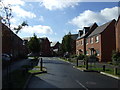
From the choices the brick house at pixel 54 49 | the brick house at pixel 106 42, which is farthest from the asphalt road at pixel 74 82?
the brick house at pixel 54 49

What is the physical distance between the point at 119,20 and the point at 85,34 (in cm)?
2216

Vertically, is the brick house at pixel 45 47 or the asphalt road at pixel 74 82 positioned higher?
the brick house at pixel 45 47

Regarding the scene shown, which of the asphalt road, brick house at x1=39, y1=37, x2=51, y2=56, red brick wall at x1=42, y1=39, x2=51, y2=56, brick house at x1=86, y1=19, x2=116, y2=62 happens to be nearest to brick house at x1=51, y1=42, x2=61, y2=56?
brick house at x1=39, y1=37, x2=51, y2=56

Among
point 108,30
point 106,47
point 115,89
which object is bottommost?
point 115,89

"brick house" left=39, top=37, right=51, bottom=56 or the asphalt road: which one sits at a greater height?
"brick house" left=39, top=37, right=51, bottom=56

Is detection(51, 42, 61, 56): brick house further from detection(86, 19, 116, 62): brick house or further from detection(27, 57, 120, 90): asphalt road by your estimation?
detection(27, 57, 120, 90): asphalt road

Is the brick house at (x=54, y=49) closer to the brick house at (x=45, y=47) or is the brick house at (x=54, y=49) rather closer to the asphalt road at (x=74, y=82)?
the brick house at (x=45, y=47)

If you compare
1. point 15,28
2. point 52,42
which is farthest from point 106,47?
point 52,42

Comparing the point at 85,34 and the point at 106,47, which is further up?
the point at 85,34

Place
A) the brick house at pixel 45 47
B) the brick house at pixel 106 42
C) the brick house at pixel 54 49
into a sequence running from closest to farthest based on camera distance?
the brick house at pixel 106 42, the brick house at pixel 45 47, the brick house at pixel 54 49

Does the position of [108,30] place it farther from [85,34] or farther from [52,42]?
[52,42]

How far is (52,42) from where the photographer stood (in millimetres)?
124438

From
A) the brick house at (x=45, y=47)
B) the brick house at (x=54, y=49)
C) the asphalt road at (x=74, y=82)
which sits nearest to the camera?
the asphalt road at (x=74, y=82)

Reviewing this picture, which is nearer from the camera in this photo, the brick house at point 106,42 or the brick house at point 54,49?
the brick house at point 106,42
